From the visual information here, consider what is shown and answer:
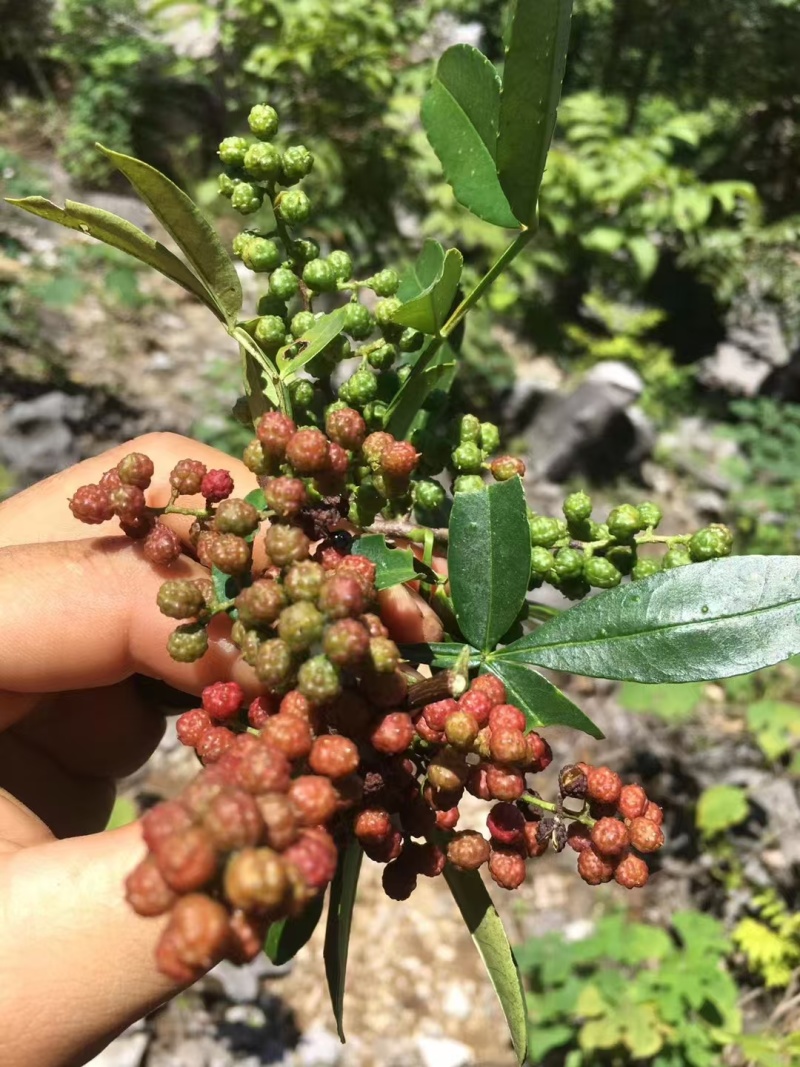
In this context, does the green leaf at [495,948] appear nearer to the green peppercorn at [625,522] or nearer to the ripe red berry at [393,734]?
the ripe red berry at [393,734]

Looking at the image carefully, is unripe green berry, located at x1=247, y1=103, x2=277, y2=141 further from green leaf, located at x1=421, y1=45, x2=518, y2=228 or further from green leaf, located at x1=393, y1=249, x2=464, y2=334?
green leaf, located at x1=393, y1=249, x2=464, y2=334

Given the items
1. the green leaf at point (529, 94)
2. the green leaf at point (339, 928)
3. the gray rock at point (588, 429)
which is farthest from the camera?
the gray rock at point (588, 429)

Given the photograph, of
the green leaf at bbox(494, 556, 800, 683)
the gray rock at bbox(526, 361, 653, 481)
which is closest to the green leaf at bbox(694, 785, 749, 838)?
the gray rock at bbox(526, 361, 653, 481)

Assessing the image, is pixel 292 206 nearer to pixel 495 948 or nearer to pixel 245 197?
pixel 245 197

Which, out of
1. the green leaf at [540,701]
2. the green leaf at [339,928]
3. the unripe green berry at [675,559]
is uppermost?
the unripe green berry at [675,559]

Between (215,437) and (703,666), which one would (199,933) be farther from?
(215,437)

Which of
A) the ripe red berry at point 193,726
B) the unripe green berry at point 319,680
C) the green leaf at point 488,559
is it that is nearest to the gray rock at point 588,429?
the green leaf at point 488,559

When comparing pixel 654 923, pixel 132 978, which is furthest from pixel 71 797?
pixel 654 923
